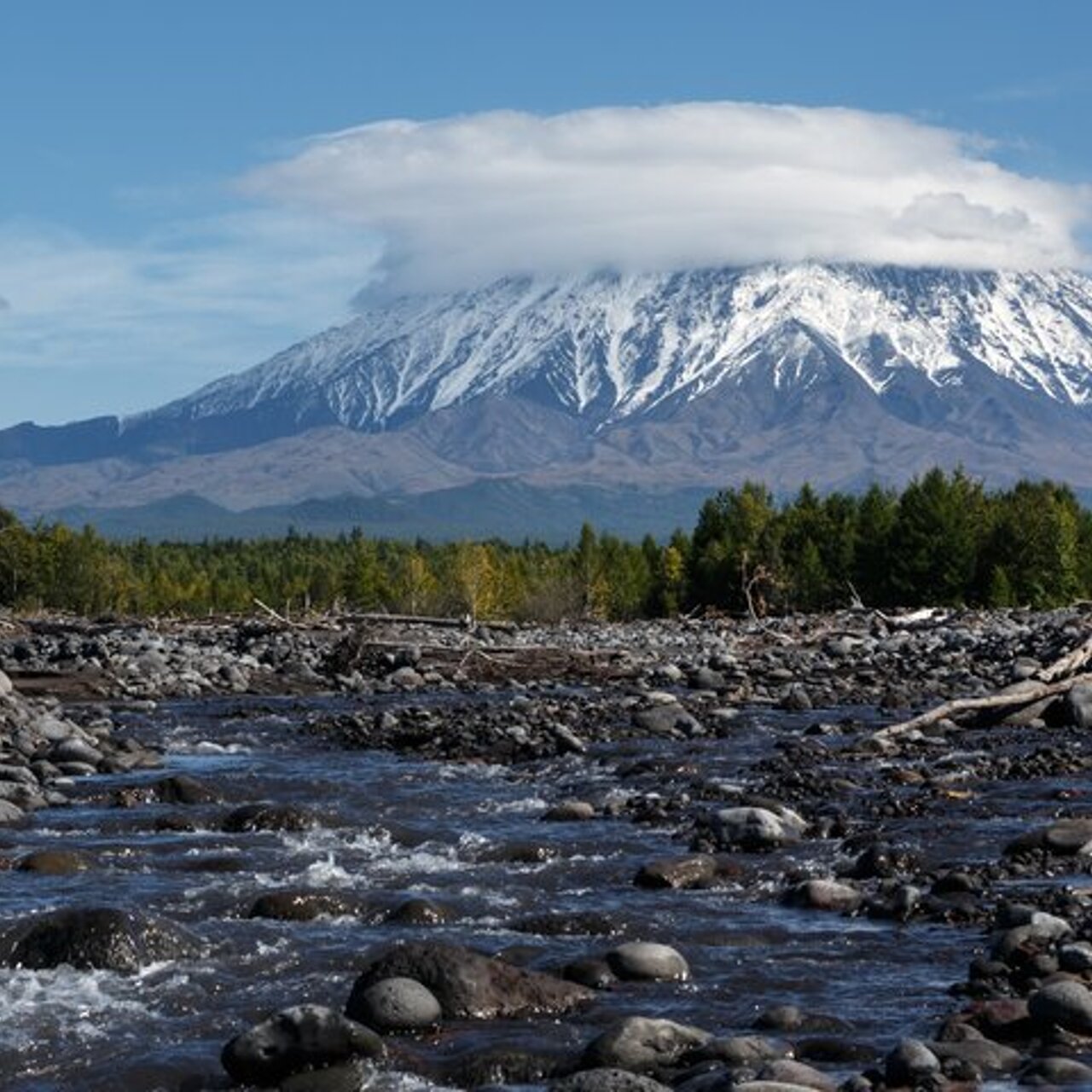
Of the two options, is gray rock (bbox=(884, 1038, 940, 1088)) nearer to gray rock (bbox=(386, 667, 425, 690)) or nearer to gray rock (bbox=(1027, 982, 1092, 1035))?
gray rock (bbox=(1027, 982, 1092, 1035))

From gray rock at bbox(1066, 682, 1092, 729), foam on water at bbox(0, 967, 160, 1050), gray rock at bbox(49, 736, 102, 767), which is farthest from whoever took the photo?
gray rock at bbox(1066, 682, 1092, 729)

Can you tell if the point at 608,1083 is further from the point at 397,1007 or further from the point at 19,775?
the point at 19,775

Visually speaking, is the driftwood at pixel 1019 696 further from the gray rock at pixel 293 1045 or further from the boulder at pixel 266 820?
the gray rock at pixel 293 1045

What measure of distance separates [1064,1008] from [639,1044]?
2.84 meters

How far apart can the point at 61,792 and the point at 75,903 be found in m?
7.76

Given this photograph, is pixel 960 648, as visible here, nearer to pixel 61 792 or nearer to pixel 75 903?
pixel 61 792

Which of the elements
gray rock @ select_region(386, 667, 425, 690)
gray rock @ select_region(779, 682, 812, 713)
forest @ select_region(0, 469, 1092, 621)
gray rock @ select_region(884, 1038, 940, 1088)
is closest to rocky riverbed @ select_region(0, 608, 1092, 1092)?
gray rock @ select_region(884, 1038, 940, 1088)

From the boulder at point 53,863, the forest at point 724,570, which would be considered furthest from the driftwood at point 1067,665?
the forest at point 724,570

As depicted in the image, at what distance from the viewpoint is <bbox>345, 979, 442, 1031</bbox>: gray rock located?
41.7ft

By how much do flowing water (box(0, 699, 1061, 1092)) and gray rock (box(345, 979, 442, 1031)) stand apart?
213 mm

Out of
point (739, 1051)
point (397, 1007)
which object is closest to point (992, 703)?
point (397, 1007)

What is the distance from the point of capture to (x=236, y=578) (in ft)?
512

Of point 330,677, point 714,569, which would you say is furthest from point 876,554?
point 330,677

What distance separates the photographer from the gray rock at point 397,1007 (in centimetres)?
1271
